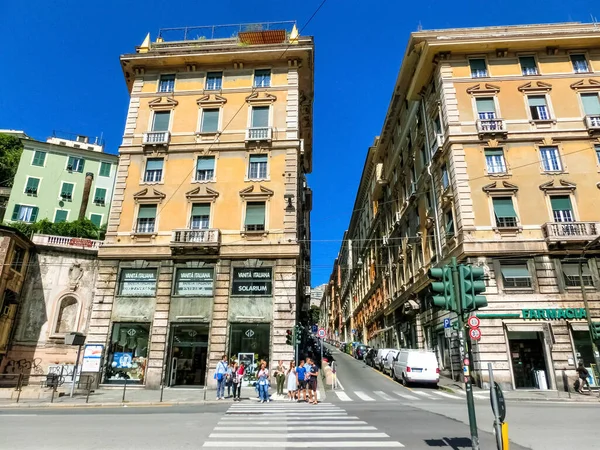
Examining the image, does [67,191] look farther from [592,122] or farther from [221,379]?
[592,122]

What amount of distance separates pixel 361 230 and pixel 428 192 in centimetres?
3737

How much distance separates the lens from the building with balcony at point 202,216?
22578 millimetres

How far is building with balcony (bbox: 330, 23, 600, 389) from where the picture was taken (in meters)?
21.6

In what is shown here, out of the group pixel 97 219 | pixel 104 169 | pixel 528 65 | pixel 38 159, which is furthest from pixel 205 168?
pixel 38 159

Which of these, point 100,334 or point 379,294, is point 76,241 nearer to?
point 100,334

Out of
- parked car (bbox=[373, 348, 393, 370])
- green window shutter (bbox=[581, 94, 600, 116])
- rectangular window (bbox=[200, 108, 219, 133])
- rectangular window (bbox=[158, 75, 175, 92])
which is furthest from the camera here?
parked car (bbox=[373, 348, 393, 370])

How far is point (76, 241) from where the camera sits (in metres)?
26.2

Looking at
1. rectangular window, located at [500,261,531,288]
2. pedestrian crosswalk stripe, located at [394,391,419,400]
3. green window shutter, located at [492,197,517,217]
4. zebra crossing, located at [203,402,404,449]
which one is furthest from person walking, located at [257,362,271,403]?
green window shutter, located at [492,197,517,217]

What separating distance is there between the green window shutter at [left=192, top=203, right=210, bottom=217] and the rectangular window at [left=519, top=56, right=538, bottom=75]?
22657mm

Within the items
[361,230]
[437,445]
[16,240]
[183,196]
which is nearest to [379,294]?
[361,230]

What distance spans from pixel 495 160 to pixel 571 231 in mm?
5884

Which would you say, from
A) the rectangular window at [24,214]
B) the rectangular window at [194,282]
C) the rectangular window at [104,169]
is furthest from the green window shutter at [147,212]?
the rectangular window at [104,169]

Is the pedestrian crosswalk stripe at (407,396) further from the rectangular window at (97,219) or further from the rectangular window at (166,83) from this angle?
the rectangular window at (97,219)

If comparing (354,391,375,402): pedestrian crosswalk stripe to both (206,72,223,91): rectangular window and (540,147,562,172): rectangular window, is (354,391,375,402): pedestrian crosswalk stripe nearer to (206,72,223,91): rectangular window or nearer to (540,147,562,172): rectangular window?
(540,147,562,172): rectangular window
